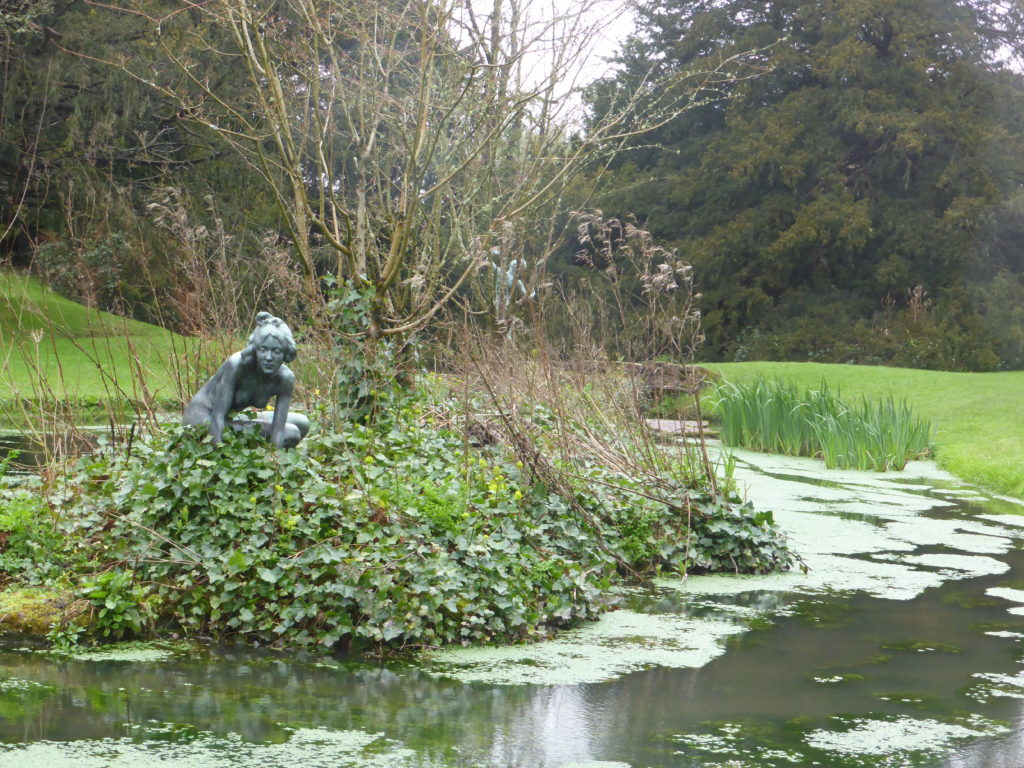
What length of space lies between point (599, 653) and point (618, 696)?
0.53m

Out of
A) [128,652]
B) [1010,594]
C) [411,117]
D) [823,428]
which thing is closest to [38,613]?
[128,652]

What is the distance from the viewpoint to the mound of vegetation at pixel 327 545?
14.3 feet

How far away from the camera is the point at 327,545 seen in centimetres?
444

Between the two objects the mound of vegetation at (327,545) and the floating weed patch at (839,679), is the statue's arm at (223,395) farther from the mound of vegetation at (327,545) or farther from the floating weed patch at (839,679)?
the floating weed patch at (839,679)

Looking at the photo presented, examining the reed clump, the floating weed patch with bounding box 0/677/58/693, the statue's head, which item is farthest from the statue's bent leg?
the reed clump

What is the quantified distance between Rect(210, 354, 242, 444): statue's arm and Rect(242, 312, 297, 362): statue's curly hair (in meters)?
0.07

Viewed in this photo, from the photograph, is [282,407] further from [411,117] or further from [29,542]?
[411,117]

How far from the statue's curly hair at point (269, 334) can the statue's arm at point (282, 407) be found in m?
0.13

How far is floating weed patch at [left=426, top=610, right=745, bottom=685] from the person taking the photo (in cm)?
409

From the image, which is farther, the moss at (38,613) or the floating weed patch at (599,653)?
the moss at (38,613)

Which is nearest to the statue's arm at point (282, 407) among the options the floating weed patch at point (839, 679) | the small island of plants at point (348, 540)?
the small island of plants at point (348, 540)

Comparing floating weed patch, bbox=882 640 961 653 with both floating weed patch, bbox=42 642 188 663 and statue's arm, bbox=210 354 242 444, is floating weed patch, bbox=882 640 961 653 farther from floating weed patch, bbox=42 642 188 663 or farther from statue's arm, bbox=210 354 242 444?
statue's arm, bbox=210 354 242 444

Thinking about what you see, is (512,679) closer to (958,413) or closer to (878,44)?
(958,413)

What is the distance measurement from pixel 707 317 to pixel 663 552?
22628mm
